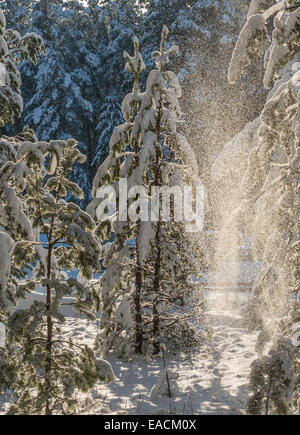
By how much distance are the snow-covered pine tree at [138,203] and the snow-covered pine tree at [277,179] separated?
10.9 ft

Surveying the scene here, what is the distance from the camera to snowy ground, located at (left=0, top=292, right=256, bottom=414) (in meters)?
5.96

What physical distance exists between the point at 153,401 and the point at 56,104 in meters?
25.9

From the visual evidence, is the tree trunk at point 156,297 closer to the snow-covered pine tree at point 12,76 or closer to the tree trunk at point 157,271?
the tree trunk at point 157,271

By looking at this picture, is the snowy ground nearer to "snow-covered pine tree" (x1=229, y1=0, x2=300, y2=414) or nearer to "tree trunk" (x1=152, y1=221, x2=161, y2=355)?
"tree trunk" (x1=152, y1=221, x2=161, y2=355)

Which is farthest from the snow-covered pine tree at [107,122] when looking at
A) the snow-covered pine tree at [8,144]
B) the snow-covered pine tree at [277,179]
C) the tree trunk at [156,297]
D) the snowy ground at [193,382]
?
the snow-covered pine tree at [277,179]

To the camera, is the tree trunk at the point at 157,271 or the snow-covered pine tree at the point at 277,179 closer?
the snow-covered pine tree at the point at 277,179

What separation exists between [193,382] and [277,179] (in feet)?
13.3

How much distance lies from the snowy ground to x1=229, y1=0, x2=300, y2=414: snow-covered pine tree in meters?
2.01

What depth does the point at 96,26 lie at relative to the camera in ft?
105

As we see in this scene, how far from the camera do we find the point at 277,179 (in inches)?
179

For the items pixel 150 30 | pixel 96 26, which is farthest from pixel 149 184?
pixel 96 26

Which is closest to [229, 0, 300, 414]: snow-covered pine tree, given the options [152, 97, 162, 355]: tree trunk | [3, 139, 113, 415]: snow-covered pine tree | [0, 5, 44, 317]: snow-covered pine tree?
[3, 139, 113, 415]: snow-covered pine tree

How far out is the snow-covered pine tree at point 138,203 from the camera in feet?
26.2

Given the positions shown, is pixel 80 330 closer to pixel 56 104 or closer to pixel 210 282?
pixel 210 282
